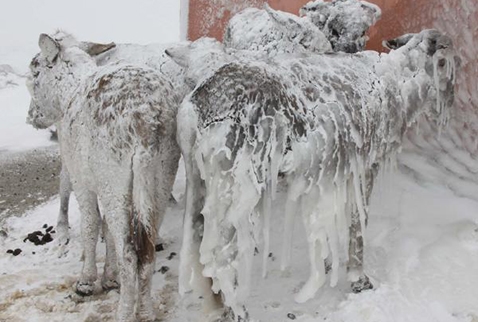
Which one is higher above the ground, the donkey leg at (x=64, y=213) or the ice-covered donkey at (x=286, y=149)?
the ice-covered donkey at (x=286, y=149)

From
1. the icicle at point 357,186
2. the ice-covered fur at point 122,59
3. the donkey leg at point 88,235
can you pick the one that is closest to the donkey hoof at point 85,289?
the donkey leg at point 88,235

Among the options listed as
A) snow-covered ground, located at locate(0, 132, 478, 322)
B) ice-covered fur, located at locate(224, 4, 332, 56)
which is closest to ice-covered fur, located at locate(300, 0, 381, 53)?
ice-covered fur, located at locate(224, 4, 332, 56)

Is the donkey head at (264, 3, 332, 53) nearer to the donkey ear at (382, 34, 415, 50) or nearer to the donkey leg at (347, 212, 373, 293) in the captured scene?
the donkey ear at (382, 34, 415, 50)

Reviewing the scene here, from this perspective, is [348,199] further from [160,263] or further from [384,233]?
[160,263]

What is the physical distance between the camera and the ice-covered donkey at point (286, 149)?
2646mm

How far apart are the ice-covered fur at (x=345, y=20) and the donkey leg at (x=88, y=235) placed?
2.02 meters

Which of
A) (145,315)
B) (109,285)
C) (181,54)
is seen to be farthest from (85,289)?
(181,54)

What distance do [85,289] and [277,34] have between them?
1992 millimetres

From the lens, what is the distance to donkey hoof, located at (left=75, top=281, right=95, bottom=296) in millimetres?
3434

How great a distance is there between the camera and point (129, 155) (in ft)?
9.05

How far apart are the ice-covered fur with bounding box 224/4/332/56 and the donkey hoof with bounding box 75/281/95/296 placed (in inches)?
69.6

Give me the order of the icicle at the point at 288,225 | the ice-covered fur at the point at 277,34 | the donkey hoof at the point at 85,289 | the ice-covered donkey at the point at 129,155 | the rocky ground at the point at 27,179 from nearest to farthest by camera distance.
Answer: the ice-covered donkey at the point at 129,155, the icicle at the point at 288,225, the donkey hoof at the point at 85,289, the ice-covered fur at the point at 277,34, the rocky ground at the point at 27,179

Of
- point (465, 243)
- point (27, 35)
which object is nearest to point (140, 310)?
point (465, 243)

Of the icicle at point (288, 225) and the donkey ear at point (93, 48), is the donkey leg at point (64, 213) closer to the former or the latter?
the donkey ear at point (93, 48)
